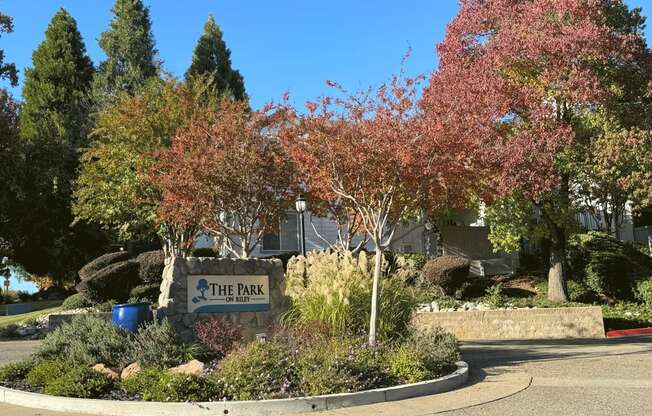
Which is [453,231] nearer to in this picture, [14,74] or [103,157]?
[103,157]

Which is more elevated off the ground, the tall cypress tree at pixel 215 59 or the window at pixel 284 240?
the tall cypress tree at pixel 215 59

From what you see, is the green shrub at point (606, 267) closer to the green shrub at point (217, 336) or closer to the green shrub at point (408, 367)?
the green shrub at point (408, 367)

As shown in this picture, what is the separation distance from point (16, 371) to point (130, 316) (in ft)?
6.20

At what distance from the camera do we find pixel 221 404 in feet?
24.6

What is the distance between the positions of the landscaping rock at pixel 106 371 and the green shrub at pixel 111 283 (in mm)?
11302

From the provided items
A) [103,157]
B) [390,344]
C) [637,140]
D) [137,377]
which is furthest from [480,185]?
[103,157]

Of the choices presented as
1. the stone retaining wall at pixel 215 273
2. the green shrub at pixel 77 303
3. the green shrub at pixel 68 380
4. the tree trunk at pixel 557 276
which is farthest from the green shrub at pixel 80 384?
the tree trunk at pixel 557 276

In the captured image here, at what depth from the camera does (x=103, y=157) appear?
22594 millimetres

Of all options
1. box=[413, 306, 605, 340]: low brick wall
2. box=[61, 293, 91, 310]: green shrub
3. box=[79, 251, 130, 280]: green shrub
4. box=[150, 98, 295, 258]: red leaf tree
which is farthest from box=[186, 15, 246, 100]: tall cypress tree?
box=[413, 306, 605, 340]: low brick wall

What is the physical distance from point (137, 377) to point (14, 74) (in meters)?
18.9

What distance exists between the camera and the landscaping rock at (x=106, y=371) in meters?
8.86

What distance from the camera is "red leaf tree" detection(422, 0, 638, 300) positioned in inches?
700

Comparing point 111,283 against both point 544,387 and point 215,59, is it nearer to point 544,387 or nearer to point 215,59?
point 544,387

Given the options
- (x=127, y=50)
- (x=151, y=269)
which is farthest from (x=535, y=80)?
(x=127, y=50)
